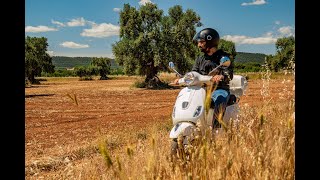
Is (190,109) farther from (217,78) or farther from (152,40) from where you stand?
(152,40)

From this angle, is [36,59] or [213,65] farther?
[36,59]

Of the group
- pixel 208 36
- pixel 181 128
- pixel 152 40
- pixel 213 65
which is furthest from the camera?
pixel 152 40

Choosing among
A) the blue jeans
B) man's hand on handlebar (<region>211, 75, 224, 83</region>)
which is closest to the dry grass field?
the blue jeans

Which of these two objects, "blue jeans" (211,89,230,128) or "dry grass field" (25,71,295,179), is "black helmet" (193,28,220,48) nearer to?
"blue jeans" (211,89,230,128)

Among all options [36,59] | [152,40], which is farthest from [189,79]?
[36,59]

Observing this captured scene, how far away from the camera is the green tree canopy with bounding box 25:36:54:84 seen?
39250 millimetres

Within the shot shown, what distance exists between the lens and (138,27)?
39281mm

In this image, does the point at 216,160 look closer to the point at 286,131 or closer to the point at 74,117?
the point at 286,131

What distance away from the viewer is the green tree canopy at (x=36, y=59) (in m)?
39.2

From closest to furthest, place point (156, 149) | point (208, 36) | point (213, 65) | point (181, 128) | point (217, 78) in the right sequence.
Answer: point (156, 149) → point (181, 128) → point (217, 78) → point (208, 36) → point (213, 65)

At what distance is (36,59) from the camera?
132 ft

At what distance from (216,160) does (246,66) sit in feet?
229
